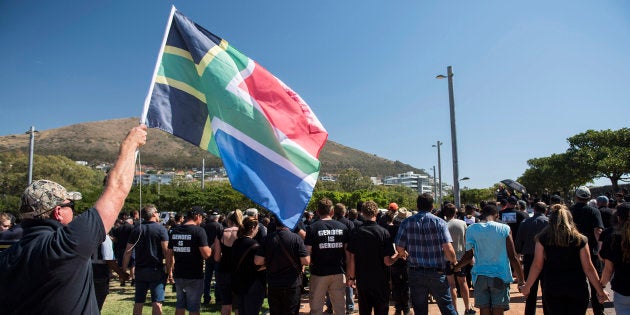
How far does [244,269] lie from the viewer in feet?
21.1

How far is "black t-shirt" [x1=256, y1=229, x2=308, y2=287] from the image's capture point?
20.2 feet

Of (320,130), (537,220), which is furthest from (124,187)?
(537,220)

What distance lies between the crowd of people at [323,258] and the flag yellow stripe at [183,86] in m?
1.98

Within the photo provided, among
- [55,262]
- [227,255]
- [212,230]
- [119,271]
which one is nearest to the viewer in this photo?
[55,262]

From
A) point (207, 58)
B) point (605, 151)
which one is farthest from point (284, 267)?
point (605, 151)

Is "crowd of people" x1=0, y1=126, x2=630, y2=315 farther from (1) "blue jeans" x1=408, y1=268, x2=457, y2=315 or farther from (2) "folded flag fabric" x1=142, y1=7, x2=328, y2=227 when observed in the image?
(2) "folded flag fabric" x1=142, y1=7, x2=328, y2=227

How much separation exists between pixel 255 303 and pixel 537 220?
17.2 ft

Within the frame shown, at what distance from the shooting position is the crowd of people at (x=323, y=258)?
227 centimetres

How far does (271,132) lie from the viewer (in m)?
5.29

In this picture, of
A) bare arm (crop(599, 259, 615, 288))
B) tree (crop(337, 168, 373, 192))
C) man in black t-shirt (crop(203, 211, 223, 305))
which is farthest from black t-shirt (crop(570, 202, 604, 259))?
tree (crop(337, 168, 373, 192))

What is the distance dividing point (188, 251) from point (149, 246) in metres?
Answer: 0.85

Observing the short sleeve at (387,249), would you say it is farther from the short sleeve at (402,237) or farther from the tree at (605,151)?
the tree at (605,151)

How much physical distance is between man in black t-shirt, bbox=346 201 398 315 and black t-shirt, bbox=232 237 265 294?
1522 mm

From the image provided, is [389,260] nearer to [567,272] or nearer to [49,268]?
[567,272]
